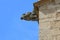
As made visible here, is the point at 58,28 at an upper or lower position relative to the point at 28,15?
lower

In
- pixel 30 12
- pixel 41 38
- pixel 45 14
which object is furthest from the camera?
pixel 30 12

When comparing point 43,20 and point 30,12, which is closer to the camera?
point 43,20

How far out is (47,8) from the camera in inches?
284

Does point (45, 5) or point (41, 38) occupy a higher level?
point (45, 5)

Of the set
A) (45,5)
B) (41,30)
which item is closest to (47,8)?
(45,5)

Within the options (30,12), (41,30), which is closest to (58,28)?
A: (41,30)

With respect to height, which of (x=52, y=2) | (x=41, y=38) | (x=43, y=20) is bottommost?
(x=41, y=38)

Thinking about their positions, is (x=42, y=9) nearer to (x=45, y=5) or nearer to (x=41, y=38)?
(x=45, y=5)

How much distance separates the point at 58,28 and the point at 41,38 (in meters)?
0.49

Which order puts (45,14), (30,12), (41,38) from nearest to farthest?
(41,38) → (45,14) → (30,12)

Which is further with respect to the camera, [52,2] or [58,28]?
[52,2]

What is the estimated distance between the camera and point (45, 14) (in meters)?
7.12

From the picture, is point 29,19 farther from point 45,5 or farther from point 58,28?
point 58,28

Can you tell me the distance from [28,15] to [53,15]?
106cm
